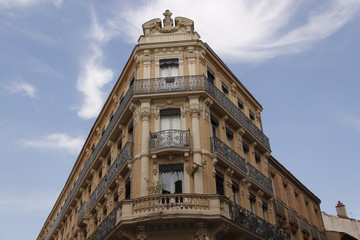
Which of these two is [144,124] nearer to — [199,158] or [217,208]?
[199,158]

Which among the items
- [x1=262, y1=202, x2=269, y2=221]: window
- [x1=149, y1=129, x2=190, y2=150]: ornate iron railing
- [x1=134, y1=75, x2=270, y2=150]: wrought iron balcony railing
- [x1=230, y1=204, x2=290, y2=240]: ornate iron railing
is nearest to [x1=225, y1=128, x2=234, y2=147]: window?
[x1=134, y1=75, x2=270, y2=150]: wrought iron balcony railing

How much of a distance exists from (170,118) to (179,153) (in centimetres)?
225

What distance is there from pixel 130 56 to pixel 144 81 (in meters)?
2.91

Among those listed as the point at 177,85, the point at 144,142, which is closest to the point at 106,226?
the point at 144,142

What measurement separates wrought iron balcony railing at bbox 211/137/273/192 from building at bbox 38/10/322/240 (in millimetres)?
58

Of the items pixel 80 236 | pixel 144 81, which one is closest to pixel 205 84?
pixel 144 81

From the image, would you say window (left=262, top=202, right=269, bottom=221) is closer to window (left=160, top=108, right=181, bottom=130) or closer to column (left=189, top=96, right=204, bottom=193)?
column (left=189, top=96, right=204, bottom=193)

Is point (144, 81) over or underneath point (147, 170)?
over

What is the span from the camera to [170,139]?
59.7 ft

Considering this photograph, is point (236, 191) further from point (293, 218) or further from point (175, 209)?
point (293, 218)

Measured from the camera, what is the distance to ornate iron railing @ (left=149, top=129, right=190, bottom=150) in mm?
18094

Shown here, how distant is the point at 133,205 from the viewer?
16406 mm

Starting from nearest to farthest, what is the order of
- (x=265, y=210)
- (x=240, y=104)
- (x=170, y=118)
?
(x=170, y=118) → (x=265, y=210) → (x=240, y=104)

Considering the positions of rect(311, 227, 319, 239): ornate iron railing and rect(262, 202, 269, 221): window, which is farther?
rect(311, 227, 319, 239): ornate iron railing
